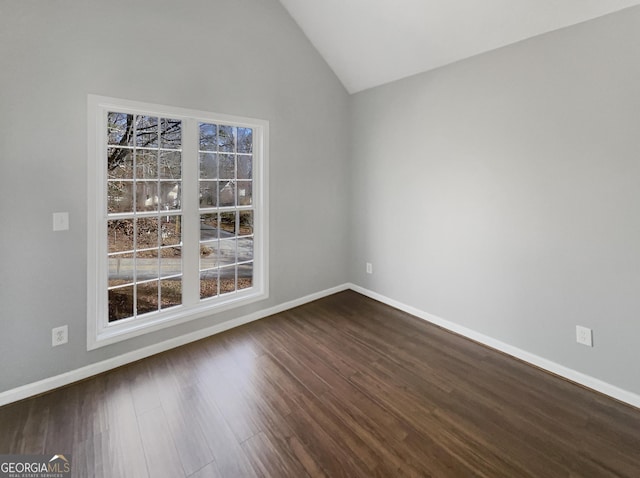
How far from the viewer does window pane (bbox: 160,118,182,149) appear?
2.70 m

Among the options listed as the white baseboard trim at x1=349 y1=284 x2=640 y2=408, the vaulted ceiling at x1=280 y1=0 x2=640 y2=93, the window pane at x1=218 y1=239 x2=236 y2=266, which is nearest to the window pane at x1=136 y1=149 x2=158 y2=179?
the window pane at x1=218 y1=239 x2=236 y2=266

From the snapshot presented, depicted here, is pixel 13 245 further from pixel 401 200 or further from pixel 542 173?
pixel 542 173

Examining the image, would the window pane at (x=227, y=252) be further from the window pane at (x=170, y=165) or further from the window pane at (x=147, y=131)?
the window pane at (x=147, y=131)

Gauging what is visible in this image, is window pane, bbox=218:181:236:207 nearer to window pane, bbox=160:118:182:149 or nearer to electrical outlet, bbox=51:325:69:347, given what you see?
window pane, bbox=160:118:182:149

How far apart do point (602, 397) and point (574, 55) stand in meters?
2.47

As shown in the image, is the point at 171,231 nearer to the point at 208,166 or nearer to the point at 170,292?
the point at 170,292

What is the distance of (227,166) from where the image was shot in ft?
10.3

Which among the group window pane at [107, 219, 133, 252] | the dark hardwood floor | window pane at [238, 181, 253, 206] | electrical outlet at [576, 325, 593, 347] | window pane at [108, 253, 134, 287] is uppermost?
window pane at [238, 181, 253, 206]

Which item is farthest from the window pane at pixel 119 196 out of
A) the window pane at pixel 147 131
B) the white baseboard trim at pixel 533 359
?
the white baseboard trim at pixel 533 359

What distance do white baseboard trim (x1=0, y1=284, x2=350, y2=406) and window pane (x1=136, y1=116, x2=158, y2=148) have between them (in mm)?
1753

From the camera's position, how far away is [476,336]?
2965 mm

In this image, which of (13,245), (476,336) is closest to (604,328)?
(476,336)

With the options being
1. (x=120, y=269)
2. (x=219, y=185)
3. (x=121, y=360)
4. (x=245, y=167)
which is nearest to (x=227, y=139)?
(x=245, y=167)

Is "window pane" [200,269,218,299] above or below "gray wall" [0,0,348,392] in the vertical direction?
below
